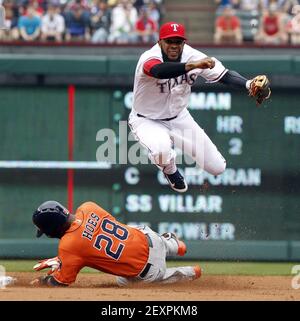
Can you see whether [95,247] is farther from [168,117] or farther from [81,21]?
[81,21]

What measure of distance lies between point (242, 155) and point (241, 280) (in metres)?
3.38

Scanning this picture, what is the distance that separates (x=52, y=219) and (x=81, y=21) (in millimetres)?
6872

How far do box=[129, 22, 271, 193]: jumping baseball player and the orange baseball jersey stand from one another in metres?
0.98

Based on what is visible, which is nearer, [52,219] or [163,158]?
[52,219]

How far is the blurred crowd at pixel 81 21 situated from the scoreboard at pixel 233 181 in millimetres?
1575

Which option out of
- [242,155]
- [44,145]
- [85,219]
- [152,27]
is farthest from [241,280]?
[152,27]

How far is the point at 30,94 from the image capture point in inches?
571

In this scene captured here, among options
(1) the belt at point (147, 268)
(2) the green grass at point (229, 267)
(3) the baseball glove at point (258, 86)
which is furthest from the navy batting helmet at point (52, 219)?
(2) the green grass at point (229, 267)

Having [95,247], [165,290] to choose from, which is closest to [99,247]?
[95,247]

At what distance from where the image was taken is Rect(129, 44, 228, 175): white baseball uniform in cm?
1032

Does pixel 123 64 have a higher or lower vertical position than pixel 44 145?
higher

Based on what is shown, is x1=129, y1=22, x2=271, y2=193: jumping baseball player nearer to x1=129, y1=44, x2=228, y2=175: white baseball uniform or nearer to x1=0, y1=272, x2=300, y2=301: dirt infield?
x1=129, y1=44, x2=228, y2=175: white baseball uniform

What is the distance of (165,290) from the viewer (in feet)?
31.8

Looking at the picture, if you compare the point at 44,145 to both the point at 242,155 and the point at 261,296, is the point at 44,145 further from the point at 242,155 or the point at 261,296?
the point at 261,296
